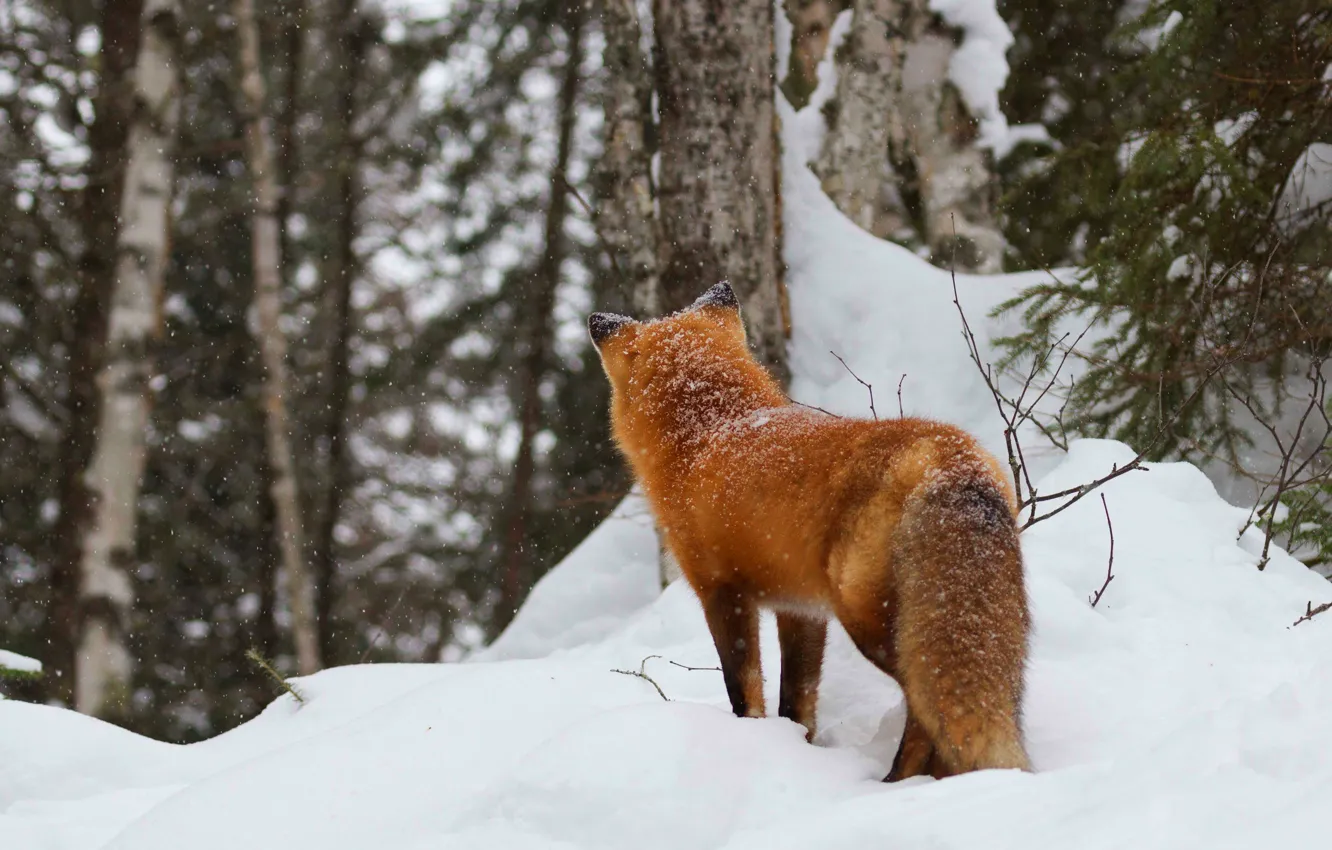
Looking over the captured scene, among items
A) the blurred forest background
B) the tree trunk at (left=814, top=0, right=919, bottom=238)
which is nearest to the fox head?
the blurred forest background

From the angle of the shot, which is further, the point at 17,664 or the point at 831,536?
the point at 17,664

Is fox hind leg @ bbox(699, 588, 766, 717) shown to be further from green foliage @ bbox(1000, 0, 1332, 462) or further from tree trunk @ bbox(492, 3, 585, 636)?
tree trunk @ bbox(492, 3, 585, 636)

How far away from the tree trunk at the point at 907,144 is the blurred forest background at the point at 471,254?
40 millimetres

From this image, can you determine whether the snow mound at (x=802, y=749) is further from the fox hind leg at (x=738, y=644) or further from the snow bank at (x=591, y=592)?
the snow bank at (x=591, y=592)

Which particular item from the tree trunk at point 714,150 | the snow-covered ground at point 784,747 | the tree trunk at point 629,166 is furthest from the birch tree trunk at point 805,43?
the snow-covered ground at point 784,747

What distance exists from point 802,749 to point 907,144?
28.8 ft

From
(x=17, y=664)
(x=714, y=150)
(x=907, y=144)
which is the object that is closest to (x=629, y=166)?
(x=714, y=150)

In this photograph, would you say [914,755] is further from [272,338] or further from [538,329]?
[538,329]

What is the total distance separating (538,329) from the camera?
1582cm

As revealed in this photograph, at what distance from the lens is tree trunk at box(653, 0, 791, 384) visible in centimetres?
783

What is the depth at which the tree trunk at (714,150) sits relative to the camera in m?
7.83

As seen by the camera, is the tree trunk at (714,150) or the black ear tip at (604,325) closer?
the black ear tip at (604,325)

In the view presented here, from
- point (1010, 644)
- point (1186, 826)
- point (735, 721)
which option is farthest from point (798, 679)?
point (1186, 826)

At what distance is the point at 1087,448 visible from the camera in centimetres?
590
